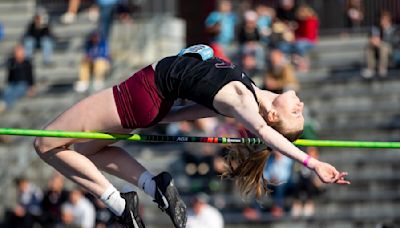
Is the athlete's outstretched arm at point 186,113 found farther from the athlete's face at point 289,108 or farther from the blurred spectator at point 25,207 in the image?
the blurred spectator at point 25,207

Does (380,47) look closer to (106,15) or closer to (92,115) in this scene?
(106,15)

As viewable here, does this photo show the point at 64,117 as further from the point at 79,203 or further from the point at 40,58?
the point at 40,58

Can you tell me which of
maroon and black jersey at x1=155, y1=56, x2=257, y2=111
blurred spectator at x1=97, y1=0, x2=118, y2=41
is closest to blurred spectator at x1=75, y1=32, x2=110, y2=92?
Result: blurred spectator at x1=97, y1=0, x2=118, y2=41

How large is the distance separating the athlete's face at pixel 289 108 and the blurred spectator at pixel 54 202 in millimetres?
7939

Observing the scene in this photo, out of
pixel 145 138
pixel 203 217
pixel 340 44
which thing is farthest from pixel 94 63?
pixel 145 138

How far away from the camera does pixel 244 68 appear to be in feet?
60.6

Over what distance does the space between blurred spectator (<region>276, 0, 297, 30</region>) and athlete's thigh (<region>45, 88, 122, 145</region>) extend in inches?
396

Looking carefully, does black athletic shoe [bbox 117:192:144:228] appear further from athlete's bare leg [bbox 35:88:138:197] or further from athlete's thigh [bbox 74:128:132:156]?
athlete's thigh [bbox 74:128:132:156]

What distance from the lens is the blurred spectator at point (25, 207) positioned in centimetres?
1680

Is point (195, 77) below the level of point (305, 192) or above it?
above

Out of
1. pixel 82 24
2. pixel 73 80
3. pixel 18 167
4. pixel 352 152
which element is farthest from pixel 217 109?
pixel 82 24

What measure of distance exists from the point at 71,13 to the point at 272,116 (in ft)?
40.9

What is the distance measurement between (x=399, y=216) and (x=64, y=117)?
7174mm

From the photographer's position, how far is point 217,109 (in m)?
9.20
